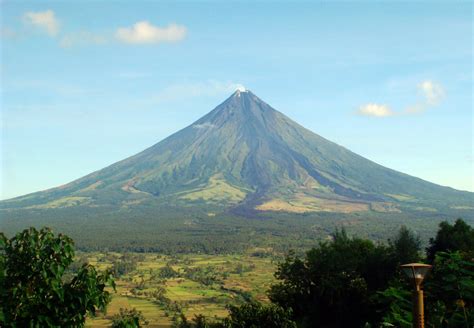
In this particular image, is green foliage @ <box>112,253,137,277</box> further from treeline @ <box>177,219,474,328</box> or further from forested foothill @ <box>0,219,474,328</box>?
treeline @ <box>177,219,474,328</box>

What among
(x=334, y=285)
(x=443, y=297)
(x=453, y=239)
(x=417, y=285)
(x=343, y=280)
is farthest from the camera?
(x=453, y=239)

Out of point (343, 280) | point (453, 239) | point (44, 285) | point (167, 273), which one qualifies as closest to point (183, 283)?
point (167, 273)

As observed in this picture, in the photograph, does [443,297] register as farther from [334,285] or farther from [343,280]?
[343,280]

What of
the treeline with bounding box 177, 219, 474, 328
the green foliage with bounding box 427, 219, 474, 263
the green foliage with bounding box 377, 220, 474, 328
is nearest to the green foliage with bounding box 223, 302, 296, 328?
the treeline with bounding box 177, 219, 474, 328

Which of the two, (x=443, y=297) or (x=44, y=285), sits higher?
(x=44, y=285)

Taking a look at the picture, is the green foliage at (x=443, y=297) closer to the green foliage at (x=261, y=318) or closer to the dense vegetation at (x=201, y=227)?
the green foliage at (x=261, y=318)

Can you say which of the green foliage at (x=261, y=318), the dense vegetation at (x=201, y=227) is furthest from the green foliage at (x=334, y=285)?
the dense vegetation at (x=201, y=227)
